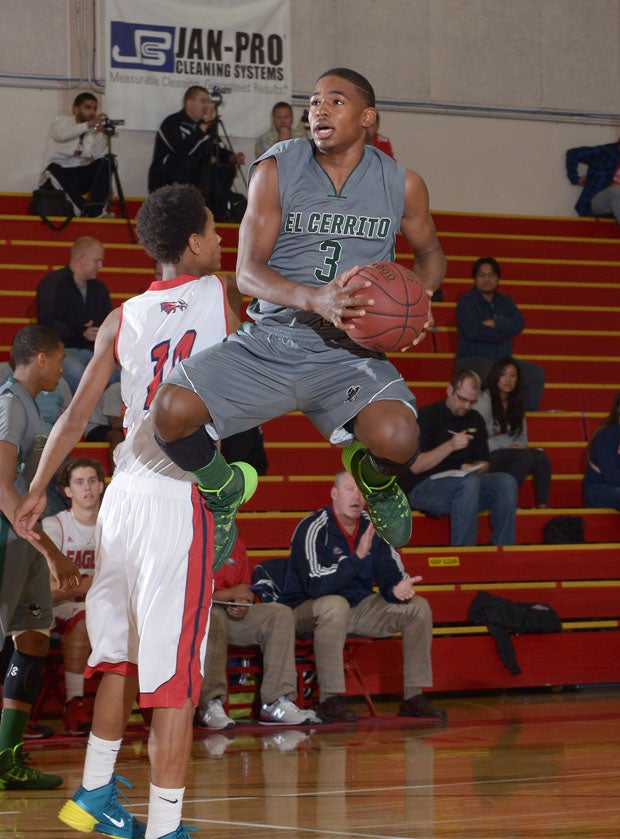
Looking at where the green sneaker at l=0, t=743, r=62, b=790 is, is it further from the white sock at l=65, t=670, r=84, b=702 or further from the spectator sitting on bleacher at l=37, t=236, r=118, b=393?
the spectator sitting on bleacher at l=37, t=236, r=118, b=393

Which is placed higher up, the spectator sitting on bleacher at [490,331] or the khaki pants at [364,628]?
the spectator sitting on bleacher at [490,331]

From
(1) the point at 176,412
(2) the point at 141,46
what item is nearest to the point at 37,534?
(1) the point at 176,412

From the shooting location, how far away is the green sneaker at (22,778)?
16.3 ft

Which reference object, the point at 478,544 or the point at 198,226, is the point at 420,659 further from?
the point at 198,226

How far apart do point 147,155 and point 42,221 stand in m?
2.28

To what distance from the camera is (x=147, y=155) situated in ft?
43.1

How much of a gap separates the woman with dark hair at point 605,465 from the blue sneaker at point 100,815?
588 cm

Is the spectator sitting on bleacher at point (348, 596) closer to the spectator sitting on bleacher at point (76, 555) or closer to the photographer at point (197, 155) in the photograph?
the spectator sitting on bleacher at point (76, 555)

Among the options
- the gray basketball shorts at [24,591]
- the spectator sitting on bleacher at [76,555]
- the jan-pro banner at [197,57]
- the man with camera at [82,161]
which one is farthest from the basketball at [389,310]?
the jan-pro banner at [197,57]

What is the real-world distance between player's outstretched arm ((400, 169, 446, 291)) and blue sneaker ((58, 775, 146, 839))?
1905 mm

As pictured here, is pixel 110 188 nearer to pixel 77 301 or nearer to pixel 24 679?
pixel 77 301

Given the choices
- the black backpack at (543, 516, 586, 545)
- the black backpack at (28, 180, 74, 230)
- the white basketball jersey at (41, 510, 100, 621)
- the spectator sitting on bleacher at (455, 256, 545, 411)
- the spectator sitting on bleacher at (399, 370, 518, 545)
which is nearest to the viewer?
the white basketball jersey at (41, 510, 100, 621)

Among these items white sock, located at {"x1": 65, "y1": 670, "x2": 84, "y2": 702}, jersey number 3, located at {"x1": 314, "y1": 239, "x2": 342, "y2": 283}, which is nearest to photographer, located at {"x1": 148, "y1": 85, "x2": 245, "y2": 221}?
white sock, located at {"x1": 65, "y1": 670, "x2": 84, "y2": 702}

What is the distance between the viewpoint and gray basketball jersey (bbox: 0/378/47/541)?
15.3 feet
